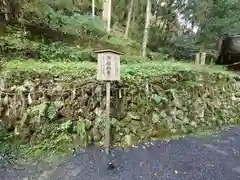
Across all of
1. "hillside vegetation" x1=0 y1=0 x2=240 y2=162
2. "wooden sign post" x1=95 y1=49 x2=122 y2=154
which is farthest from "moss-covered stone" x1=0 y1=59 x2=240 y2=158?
"wooden sign post" x1=95 y1=49 x2=122 y2=154

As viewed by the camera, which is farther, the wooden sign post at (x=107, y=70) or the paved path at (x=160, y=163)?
the wooden sign post at (x=107, y=70)

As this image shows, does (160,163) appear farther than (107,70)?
No

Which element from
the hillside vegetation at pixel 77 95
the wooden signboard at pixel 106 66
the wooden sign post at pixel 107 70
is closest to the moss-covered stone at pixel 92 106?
the hillside vegetation at pixel 77 95

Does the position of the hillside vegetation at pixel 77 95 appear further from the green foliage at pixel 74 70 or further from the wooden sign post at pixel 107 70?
the wooden sign post at pixel 107 70

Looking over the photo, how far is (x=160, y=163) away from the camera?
167 inches

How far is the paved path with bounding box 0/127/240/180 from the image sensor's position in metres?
3.82

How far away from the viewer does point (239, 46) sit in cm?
952

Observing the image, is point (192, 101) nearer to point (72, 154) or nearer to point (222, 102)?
point (222, 102)

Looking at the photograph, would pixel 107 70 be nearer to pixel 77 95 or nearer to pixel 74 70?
pixel 77 95

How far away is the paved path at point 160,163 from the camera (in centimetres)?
382

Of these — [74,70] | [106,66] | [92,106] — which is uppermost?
[106,66]

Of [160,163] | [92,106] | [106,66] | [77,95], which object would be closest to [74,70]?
[77,95]

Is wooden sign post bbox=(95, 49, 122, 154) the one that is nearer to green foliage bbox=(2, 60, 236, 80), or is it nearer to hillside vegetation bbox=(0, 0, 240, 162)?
hillside vegetation bbox=(0, 0, 240, 162)

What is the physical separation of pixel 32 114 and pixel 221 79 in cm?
587
